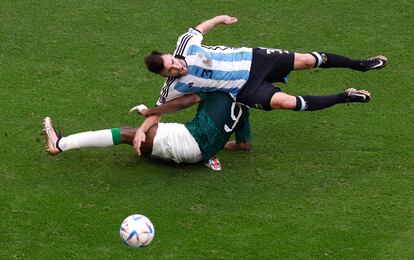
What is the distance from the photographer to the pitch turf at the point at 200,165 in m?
7.89

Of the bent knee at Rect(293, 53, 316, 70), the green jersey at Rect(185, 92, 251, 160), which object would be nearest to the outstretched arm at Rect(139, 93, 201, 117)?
the green jersey at Rect(185, 92, 251, 160)

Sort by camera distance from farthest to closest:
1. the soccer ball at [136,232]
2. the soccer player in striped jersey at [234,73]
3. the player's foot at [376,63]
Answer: the player's foot at [376,63]
the soccer player in striped jersey at [234,73]
the soccer ball at [136,232]

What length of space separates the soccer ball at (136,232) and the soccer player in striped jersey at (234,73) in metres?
1.69

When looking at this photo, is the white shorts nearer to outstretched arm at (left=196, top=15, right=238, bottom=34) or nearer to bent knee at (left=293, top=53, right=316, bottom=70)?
outstretched arm at (left=196, top=15, right=238, bottom=34)

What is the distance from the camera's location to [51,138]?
880 cm

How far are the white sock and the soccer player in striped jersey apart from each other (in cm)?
59

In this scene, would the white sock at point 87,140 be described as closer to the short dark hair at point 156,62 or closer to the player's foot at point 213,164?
the short dark hair at point 156,62

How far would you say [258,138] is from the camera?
9469mm

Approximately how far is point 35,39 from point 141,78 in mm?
1512

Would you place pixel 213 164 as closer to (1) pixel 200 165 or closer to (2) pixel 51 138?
(1) pixel 200 165

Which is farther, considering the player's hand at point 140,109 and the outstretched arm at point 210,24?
the outstretched arm at point 210,24

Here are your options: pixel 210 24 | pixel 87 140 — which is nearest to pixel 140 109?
pixel 87 140

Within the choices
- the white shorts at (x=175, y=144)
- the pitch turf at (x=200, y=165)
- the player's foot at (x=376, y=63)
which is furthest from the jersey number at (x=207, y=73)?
the player's foot at (x=376, y=63)

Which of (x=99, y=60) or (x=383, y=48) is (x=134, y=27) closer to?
(x=99, y=60)
